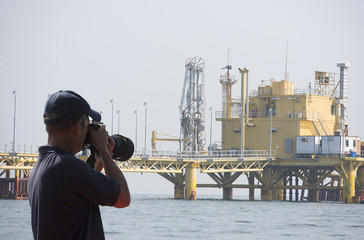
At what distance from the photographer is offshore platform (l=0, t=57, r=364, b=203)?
6031 centimetres

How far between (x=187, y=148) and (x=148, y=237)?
3953cm

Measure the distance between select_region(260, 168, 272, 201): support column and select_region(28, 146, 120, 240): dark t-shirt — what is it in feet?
199

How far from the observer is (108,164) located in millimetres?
4059

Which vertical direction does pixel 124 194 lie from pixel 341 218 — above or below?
above

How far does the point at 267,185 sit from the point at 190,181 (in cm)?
746

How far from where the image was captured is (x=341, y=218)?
4303cm

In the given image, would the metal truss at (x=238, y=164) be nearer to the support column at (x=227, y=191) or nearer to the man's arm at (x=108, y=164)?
the support column at (x=227, y=191)

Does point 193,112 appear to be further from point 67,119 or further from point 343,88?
point 67,119

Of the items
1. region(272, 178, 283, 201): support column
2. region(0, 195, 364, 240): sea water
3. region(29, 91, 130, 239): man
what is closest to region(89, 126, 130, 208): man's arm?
region(29, 91, 130, 239): man

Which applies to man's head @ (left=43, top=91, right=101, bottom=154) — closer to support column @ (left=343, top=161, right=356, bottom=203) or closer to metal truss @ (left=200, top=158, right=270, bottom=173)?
metal truss @ (left=200, top=158, right=270, bottom=173)

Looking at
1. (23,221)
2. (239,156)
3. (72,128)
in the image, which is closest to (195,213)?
(23,221)

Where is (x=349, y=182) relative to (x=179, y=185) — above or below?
above

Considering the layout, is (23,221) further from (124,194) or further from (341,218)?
(124,194)

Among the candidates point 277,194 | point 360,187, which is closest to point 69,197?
point 360,187
